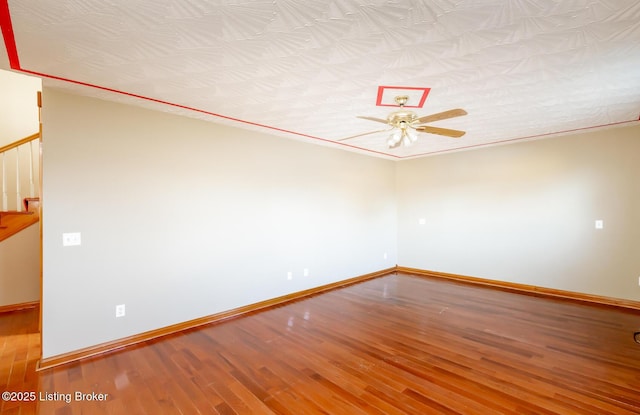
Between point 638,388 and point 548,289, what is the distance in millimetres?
2803

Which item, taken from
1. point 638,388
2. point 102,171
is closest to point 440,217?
point 638,388

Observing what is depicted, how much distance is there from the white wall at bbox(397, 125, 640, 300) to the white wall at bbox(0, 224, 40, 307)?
6.47 metres

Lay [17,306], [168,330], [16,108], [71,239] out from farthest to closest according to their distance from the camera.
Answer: [16,108] < [17,306] < [168,330] < [71,239]

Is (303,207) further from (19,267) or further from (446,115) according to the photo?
(19,267)

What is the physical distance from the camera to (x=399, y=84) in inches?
104

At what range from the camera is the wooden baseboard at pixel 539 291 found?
164 inches

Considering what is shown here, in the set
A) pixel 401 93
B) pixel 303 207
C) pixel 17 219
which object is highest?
pixel 401 93

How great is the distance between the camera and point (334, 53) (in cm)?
212

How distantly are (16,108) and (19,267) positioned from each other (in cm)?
264

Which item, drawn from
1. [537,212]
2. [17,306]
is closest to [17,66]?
[17,306]

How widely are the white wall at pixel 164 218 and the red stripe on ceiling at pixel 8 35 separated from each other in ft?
1.79

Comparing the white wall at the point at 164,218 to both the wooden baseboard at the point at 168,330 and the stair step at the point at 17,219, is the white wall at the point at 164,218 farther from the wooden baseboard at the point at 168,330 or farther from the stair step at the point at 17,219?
the stair step at the point at 17,219

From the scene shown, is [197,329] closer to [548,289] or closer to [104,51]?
[104,51]

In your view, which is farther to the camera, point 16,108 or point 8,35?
point 16,108
